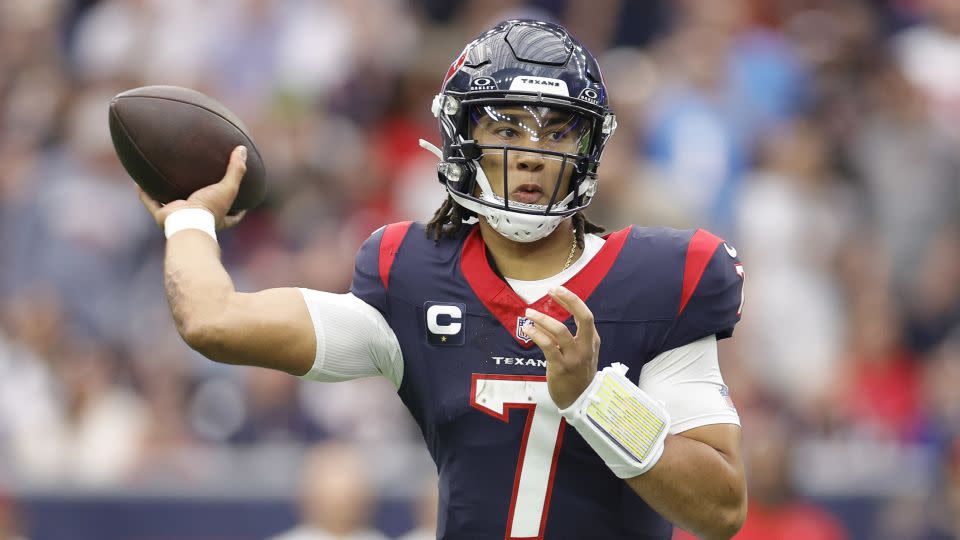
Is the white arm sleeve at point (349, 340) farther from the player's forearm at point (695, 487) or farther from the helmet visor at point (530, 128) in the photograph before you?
the player's forearm at point (695, 487)

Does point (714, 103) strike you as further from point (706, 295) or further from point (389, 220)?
point (706, 295)

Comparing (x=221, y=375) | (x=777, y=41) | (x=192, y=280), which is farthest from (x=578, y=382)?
(x=777, y=41)

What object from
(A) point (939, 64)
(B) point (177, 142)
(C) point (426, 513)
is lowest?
(C) point (426, 513)

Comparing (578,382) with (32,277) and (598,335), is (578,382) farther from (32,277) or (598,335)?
(32,277)

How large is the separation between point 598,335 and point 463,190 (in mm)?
485

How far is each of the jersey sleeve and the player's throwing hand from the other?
101cm

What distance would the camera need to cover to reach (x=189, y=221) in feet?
10.8

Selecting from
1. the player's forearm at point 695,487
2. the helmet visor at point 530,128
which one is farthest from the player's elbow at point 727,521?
the helmet visor at point 530,128

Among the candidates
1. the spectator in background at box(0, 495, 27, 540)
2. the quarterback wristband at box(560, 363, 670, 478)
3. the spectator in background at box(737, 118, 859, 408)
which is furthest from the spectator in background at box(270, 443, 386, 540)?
the quarterback wristband at box(560, 363, 670, 478)

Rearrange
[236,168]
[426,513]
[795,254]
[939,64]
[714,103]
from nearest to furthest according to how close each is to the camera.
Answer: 1. [236,168]
2. [426,513]
3. [795,254]
4. [714,103]
5. [939,64]

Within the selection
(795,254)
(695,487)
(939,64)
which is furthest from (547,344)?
(939,64)

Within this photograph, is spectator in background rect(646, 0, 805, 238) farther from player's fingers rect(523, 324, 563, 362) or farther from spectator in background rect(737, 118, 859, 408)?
player's fingers rect(523, 324, 563, 362)

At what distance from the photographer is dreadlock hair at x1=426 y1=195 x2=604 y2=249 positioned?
3.44 meters

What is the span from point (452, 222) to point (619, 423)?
0.70 meters
